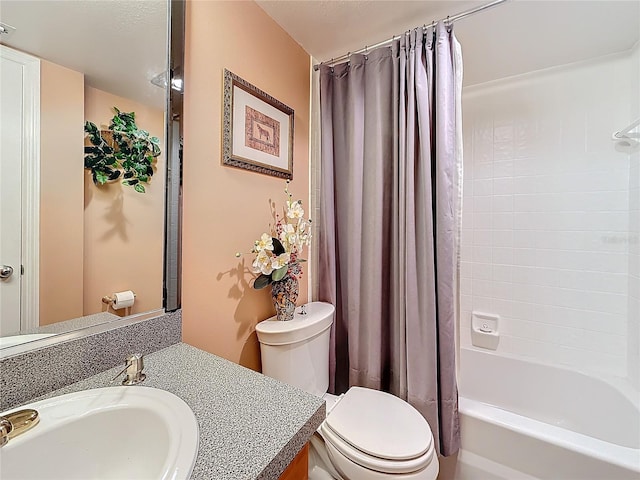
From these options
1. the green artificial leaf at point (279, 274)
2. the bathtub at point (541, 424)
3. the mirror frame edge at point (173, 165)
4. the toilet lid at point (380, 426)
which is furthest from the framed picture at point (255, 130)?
the bathtub at point (541, 424)

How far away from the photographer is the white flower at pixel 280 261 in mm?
1169

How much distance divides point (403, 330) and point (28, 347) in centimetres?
129

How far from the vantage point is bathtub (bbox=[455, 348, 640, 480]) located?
1.03 meters

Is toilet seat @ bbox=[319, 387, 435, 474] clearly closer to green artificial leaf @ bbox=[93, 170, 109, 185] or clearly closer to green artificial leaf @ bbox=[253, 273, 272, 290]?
green artificial leaf @ bbox=[253, 273, 272, 290]

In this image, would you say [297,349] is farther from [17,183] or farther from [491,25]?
[491,25]

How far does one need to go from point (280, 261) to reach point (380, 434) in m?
0.76

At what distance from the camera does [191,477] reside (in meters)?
0.42

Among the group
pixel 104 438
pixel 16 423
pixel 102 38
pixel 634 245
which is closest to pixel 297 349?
pixel 104 438

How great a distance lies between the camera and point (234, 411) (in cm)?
59

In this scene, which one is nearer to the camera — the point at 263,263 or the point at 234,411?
the point at 234,411

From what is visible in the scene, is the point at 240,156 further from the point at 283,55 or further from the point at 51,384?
the point at 51,384

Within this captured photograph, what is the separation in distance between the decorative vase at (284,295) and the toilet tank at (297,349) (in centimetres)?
4

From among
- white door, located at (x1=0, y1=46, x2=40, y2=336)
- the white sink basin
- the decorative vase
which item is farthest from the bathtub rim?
white door, located at (x1=0, y1=46, x2=40, y2=336)

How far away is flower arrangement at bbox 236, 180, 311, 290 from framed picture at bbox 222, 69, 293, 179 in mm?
257
